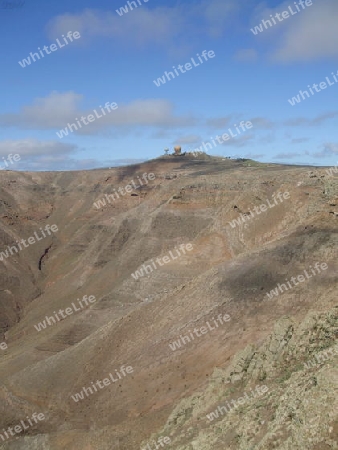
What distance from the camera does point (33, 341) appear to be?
4122 cm

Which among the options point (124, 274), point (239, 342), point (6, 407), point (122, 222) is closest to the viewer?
point (239, 342)

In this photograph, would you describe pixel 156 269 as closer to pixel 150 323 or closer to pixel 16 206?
pixel 150 323

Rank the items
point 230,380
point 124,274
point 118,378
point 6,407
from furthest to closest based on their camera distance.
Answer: point 124,274
point 6,407
point 118,378
point 230,380

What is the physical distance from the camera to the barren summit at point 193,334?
56.5 feet

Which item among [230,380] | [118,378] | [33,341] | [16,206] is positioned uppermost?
[16,206]

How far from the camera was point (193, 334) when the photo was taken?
26812mm

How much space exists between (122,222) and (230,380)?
1547 inches

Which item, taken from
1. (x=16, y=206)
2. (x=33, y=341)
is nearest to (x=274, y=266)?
(x=33, y=341)

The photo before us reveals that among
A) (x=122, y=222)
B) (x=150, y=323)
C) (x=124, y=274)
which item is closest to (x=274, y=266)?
(x=150, y=323)

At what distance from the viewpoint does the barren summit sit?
17.2 metres

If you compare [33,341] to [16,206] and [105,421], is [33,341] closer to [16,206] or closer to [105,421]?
[105,421]

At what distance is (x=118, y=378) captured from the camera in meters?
27.4

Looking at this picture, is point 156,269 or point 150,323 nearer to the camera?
point 150,323

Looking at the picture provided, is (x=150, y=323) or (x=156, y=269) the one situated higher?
(x=156, y=269)
